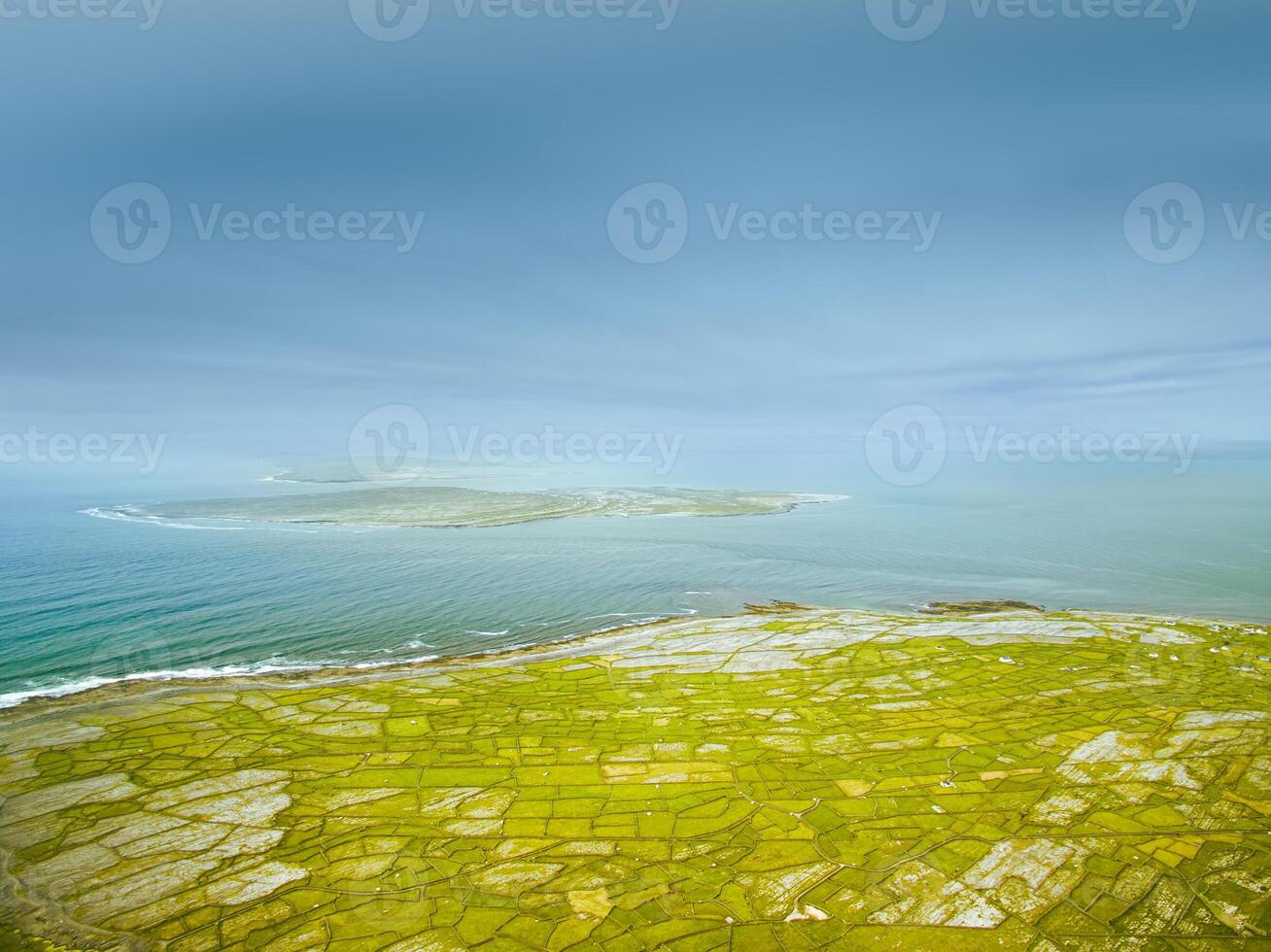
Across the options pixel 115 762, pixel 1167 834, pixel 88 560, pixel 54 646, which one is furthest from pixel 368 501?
pixel 1167 834

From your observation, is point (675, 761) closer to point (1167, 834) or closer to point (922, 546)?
point (1167, 834)

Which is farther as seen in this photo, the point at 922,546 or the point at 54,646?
the point at 922,546

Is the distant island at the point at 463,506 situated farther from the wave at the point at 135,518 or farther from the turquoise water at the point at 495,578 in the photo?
the turquoise water at the point at 495,578

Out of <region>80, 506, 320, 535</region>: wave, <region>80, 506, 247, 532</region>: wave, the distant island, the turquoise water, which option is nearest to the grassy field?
the turquoise water

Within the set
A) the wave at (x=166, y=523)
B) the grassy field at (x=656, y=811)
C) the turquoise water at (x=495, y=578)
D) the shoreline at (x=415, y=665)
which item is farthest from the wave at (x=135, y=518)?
the grassy field at (x=656, y=811)

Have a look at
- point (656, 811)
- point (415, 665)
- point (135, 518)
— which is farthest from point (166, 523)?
point (656, 811)

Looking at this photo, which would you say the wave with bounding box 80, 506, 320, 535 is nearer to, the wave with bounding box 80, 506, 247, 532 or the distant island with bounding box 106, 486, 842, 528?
the wave with bounding box 80, 506, 247, 532
